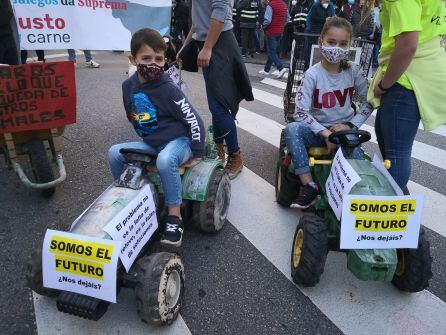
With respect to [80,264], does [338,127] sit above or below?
above

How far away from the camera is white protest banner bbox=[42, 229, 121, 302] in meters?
1.77

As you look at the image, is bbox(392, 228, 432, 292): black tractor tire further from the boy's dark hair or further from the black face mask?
the boy's dark hair

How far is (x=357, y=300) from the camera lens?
7.53ft

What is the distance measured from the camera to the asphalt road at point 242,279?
2096 millimetres

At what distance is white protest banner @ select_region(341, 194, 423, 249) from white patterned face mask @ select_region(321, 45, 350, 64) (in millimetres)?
1278

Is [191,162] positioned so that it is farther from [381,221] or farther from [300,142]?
[381,221]

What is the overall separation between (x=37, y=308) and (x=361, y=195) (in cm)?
199

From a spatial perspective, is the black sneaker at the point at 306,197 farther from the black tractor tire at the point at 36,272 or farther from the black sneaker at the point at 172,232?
the black tractor tire at the point at 36,272

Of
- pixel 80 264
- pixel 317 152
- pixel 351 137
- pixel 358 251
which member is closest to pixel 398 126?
pixel 351 137

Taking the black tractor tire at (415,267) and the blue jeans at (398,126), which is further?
the blue jeans at (398,126)

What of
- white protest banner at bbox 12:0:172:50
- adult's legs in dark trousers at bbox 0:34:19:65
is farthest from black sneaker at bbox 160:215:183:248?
white protest banner at bbox 12:0:172:50

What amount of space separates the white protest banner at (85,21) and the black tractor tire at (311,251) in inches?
152

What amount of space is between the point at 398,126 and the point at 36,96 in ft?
8.90

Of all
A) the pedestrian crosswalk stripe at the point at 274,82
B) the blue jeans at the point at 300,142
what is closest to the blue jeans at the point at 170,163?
the blue jeans at the point at 300,142
